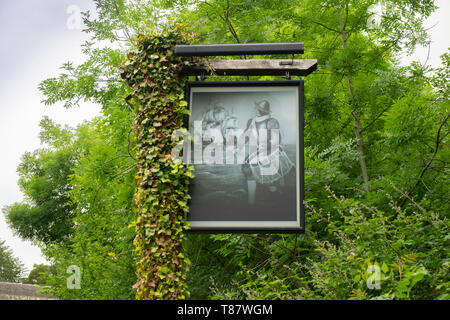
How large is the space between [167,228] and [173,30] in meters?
2.05

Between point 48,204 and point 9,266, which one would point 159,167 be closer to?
point 48,204

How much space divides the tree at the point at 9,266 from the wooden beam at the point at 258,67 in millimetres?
35473

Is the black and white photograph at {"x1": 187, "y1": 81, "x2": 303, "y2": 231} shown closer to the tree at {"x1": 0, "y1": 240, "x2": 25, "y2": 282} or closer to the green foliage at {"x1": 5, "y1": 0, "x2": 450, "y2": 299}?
the green foliage at {"x1": 5, "y1": 0, "x2": 450, "y2": 299}

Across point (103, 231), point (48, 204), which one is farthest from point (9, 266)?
point (103, 231)

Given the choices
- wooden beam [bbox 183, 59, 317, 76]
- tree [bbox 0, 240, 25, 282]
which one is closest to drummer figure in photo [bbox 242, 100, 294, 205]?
wooden beam [bbox 183, 59, 317, 76]

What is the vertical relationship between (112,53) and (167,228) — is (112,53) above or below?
above

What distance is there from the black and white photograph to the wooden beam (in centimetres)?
19

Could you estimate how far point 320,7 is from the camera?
8.19 m

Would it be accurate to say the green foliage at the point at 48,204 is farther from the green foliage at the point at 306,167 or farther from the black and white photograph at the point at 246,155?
the black and white photograph at the point at 246,155

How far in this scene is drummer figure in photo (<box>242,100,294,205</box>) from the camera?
4.36 m

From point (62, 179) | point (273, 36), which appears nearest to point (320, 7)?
point (273, 36)

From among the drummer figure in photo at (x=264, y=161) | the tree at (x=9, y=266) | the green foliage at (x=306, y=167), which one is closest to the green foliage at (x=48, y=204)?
the tree at (x=9, y=266)

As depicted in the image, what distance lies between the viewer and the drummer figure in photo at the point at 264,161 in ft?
14.3

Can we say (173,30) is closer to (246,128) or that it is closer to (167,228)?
(246,128)
